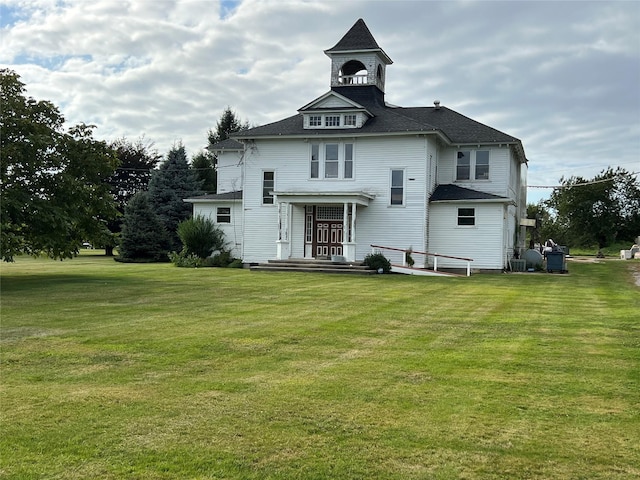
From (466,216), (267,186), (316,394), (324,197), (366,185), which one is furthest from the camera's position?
(267,186)

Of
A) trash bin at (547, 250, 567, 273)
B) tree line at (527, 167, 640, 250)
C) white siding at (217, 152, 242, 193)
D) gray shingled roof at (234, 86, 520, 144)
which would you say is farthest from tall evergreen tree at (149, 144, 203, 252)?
tree line at (527, 167, 640, 250)

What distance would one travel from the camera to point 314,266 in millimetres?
27750

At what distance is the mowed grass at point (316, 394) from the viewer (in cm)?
466

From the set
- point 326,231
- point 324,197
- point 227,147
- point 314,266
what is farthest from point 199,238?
point 227,147

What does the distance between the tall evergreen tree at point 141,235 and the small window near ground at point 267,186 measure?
37.3 feet

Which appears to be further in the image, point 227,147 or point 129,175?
point 129,175

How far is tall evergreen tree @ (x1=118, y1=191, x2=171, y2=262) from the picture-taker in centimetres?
4003

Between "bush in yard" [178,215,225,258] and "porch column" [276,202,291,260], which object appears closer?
"porch column" [276,202,291,260]

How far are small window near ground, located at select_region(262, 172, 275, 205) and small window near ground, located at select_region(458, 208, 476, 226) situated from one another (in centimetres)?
922

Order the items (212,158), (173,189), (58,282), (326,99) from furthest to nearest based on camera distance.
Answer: (212,158), (173,189), (326,99), (58,282)

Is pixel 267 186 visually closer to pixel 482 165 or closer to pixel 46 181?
pixel 482 165

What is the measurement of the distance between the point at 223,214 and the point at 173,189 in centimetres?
1316

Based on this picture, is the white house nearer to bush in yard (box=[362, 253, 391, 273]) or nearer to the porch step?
the porch step

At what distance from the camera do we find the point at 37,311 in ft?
40.8
